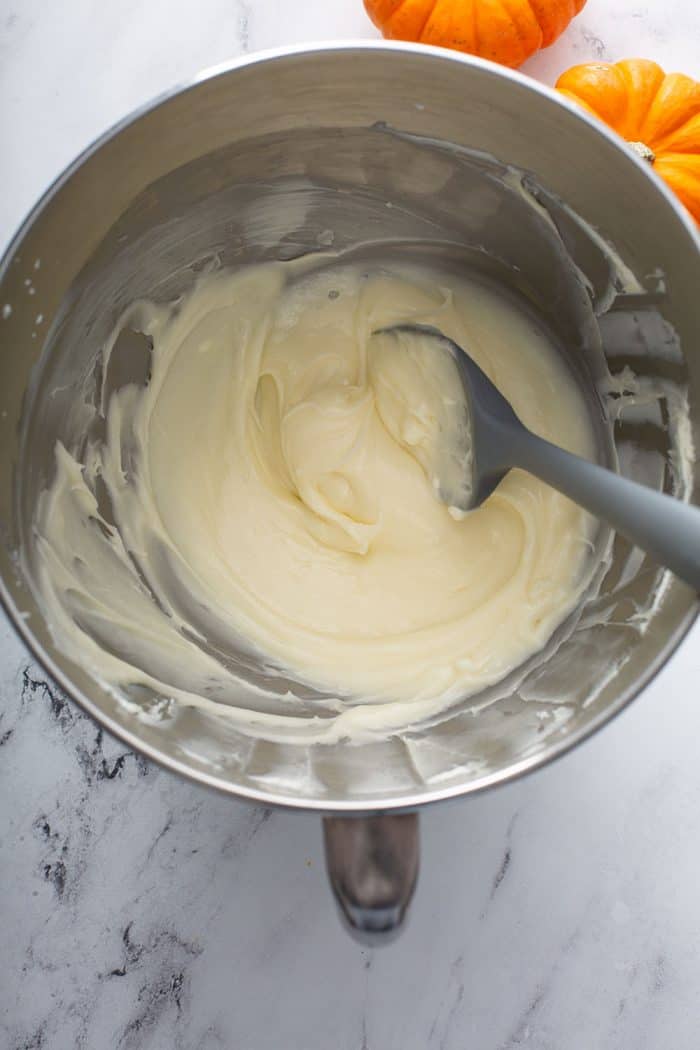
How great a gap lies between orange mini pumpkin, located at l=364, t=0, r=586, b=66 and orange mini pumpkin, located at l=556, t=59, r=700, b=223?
0.09m

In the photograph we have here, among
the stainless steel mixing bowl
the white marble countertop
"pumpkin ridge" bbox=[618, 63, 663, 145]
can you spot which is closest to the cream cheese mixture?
the stainless steel mixing bowl

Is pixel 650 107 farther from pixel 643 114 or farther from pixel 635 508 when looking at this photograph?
pixel 635 508

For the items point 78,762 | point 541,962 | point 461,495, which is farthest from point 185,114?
point 541,962

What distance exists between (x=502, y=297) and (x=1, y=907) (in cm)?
134

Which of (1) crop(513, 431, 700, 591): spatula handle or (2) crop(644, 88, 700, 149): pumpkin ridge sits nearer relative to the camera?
(1) crop(513, 431, 700, 591): spatula handle

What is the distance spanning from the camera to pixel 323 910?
1.59 metres

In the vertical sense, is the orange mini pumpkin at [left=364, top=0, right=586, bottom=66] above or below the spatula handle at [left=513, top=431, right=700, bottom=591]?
above

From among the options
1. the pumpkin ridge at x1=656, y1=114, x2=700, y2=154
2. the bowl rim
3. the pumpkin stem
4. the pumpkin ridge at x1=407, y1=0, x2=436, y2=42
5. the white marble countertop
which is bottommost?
the white marble countertop

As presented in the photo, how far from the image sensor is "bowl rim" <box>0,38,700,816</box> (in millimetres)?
1151

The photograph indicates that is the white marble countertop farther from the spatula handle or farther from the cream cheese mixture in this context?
the spatula handle

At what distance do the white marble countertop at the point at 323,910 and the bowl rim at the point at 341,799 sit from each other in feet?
1.37

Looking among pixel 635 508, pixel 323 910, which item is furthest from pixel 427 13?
pixel 323 910

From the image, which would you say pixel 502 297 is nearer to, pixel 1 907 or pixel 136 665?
pixel 136 665

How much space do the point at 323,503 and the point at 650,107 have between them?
889mm
